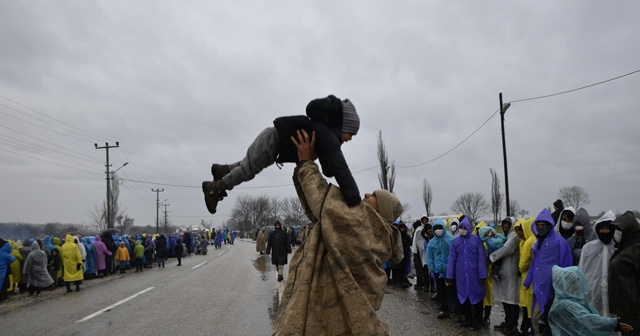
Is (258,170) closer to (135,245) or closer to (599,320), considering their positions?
(599,320)

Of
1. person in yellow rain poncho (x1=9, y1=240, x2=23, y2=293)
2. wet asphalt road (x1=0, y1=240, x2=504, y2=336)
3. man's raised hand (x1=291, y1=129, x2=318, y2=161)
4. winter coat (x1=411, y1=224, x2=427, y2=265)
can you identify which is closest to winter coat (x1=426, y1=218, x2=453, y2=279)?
wet asphalt road (x1=0, y1=240, x2=504, y2=336)

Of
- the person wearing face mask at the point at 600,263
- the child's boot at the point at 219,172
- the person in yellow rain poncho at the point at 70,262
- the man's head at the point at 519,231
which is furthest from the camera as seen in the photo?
the person in yellow rain poncho at the point at 70,262

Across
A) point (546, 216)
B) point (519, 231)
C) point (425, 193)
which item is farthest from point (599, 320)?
point (425, 193)

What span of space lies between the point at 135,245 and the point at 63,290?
8.35 m

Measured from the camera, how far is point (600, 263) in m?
6.03

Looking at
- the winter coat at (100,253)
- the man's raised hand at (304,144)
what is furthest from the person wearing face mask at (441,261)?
the winter coat at (100,253)

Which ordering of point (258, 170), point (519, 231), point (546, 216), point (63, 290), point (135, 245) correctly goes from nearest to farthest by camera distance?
point (258, 170), point (546, 216), point (519, 231), point (63, 290), point (135, 245)

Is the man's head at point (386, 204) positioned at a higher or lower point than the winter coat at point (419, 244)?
→ higher

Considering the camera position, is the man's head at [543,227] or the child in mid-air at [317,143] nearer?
the child in mid-air at [317,143]

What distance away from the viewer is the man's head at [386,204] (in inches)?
106

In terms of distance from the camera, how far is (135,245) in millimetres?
24047

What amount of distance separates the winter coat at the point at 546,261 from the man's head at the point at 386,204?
4.94m

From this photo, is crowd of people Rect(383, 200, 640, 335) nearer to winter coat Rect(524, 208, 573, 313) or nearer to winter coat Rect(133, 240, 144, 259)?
winter coat Rect(524, 208, 573, 313)

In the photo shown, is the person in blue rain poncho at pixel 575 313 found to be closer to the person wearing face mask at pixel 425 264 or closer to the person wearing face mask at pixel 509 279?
the person wearing face mask at pixel 509 279
